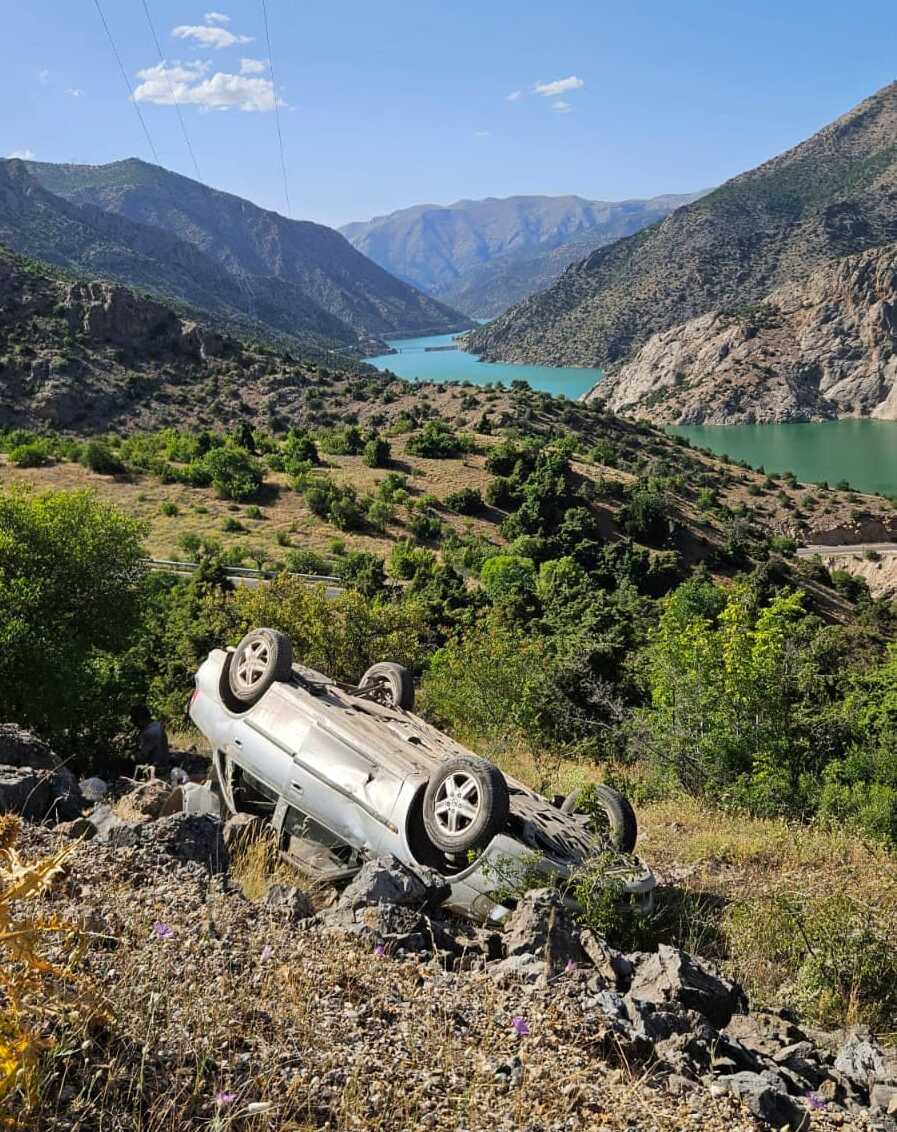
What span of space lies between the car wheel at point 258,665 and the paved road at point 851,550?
5725 cm

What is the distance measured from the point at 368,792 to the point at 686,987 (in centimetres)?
293

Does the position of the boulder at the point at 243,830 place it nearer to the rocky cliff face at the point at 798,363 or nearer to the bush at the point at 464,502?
the bush at the point at 464,502

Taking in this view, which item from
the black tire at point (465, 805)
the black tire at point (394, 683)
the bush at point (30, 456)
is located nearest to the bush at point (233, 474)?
the bush at point (30, 456)

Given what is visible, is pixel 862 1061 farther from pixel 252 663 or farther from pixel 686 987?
pixel 252 663

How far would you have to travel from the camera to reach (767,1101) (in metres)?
3.70

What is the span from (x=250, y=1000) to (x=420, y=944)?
1.28 metres

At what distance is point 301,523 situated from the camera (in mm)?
45938

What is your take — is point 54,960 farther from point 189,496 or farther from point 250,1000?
→ point 189,496

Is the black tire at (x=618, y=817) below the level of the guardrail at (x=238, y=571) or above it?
above

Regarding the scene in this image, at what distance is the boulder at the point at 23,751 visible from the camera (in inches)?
296

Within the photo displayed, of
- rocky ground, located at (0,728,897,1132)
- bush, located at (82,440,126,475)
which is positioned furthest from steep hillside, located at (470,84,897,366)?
rocky ground, located at (0,728,897,1132)

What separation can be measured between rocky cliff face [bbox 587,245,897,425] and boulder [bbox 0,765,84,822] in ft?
442

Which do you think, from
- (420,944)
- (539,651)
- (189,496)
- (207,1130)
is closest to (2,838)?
(207,1130)

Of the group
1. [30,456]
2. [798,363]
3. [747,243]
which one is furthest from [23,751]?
[747,243]
